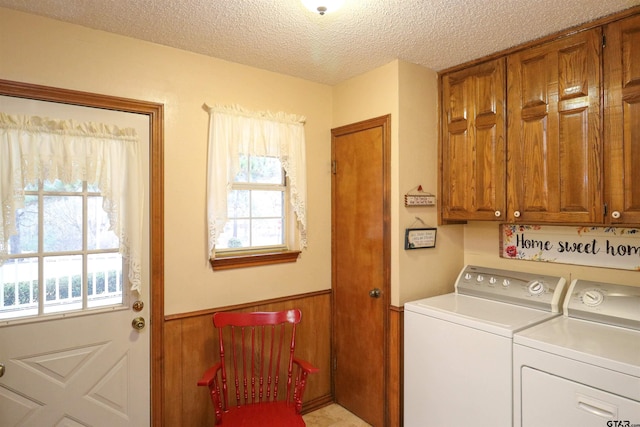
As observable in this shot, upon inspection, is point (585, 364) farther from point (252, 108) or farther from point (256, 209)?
point (252, 108)

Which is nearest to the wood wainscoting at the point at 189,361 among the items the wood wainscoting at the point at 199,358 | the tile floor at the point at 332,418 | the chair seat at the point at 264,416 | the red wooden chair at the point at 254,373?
the wood wainscoting at the point at 199,358

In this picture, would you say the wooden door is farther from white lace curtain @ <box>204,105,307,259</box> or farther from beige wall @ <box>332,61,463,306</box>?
white lace curtain @ <box>204,105,307,259</box>

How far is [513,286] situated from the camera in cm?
227

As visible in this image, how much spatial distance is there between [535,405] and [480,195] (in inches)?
47.5

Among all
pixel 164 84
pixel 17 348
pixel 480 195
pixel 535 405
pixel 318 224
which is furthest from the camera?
pixel 318 224

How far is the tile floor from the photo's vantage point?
2.55m

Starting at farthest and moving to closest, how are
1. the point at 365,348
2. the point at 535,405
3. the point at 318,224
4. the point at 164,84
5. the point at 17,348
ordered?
the point at 318,224, the point at 365,348, the point at 164,84, the point at 17,348, the point at 535,405

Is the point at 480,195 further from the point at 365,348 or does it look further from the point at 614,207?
the point at 365,348

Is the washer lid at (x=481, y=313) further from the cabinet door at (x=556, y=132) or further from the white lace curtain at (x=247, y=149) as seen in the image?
the white lace curtain at (x=247, y=149)

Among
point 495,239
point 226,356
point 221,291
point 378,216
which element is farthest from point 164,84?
point 495,239

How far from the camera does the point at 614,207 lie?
1824mm

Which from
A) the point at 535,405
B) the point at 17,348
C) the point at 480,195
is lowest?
the point at 535,405

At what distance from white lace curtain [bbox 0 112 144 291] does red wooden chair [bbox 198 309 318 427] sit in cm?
64

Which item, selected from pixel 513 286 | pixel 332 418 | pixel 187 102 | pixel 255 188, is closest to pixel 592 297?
pixel 513 286
